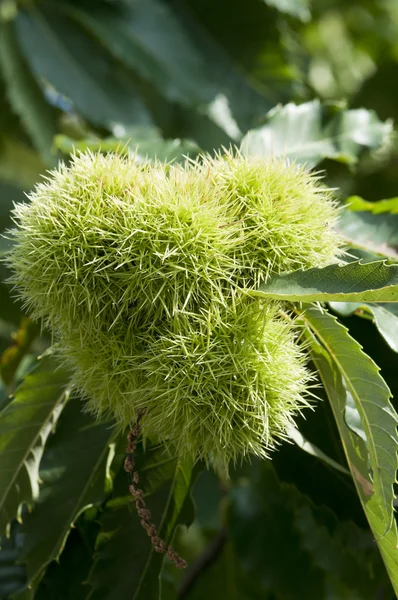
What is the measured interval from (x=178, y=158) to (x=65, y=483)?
1.94 ft

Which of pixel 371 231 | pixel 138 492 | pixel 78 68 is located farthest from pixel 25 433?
pixel 78 68

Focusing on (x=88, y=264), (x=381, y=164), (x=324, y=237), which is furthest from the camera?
(x=381, y=164)

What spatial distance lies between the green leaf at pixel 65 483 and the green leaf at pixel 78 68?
919 mm

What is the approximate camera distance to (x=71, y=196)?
3.03 ft

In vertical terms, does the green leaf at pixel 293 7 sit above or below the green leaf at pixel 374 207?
above

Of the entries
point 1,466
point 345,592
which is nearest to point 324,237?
point 1,466

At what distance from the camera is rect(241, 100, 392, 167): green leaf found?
4.43 feet

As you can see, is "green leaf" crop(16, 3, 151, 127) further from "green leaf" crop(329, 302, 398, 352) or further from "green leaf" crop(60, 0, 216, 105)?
"green leaf" crop(329, 302, 398, 352)

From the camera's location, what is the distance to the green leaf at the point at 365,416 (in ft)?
2.82

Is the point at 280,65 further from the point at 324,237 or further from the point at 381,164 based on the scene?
the point at 324,237

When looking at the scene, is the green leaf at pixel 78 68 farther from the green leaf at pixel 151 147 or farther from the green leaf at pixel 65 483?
the green leaf at pixel 65 483

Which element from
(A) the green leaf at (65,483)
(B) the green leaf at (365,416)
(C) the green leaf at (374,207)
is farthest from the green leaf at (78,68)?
(B) the green leaf at (365,416)

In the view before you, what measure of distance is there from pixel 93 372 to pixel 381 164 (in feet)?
6.35

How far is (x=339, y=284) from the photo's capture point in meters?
0.88
